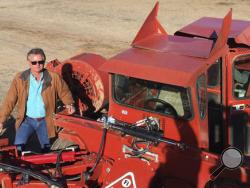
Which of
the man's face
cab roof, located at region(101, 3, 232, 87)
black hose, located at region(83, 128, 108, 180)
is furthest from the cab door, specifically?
the man's face

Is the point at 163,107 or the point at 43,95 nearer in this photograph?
the point at 163,107

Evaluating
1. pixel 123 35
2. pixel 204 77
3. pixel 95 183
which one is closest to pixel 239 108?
pixel 204 77

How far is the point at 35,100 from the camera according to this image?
6.41m

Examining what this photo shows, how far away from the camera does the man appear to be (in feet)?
20.5

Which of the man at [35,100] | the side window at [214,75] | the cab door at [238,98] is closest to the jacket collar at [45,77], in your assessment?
the man at [35,100]

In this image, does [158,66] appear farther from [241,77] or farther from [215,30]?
[215,30]

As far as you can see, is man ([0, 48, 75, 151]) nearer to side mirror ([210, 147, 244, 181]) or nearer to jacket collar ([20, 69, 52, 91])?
jacket collar ([20, 69, 52, 91])

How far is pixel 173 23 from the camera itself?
15891mm

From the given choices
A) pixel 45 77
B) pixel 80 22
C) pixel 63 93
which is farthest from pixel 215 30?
pixel 80 22

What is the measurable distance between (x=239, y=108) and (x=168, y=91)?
1.30 m

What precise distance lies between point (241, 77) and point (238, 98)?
0.29 m

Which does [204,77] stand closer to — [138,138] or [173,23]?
[138,138]

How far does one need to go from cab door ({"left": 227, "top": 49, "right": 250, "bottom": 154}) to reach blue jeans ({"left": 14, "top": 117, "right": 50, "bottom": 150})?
244 centimetres

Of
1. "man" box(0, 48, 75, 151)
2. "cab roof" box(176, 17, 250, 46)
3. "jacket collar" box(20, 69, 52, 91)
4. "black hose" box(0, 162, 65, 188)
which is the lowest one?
"black hose" box(0, 162, 65, 188)
